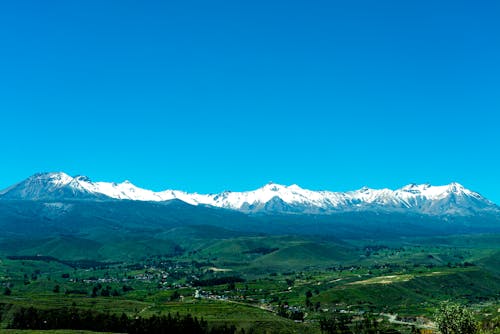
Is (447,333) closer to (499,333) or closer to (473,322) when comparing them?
(473,322)

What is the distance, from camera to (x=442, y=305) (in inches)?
7343

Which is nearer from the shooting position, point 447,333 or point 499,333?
point 499,333

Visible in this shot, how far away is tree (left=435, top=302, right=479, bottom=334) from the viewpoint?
17662 cm

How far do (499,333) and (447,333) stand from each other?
67.3 feet

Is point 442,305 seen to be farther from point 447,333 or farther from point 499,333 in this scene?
point 499,333

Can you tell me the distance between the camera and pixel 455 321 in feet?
580

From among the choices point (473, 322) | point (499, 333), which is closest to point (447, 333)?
point (473, 322)

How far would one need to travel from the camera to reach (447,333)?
18025 cm

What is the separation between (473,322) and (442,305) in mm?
11414

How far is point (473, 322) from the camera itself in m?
179

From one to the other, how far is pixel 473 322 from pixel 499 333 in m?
16.0

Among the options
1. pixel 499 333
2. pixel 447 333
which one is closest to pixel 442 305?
pixel 447 333

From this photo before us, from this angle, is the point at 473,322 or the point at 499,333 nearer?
the point at 499,333

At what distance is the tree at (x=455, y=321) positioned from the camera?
579ft
